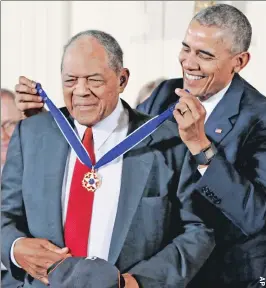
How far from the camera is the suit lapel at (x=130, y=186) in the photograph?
169cm

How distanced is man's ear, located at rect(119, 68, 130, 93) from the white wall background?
9 centimetres

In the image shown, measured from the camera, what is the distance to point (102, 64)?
1.65 metres

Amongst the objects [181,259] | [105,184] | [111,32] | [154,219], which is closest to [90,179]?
[105,184]

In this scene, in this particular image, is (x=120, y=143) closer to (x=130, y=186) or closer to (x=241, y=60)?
(x=130, y=186)

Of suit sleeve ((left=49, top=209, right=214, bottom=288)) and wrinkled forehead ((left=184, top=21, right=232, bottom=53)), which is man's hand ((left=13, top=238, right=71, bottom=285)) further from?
wrinkled forehead ((left=184, top=21, right=232, bottom=53))

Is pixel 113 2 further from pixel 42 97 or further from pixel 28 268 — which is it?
pixel 28 268

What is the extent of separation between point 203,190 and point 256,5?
0.56 meters

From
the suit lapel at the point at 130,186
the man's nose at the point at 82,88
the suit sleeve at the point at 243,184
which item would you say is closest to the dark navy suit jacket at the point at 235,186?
the suit sleeve at the point at 243,184

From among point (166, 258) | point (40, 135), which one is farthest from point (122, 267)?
point (40, 135)

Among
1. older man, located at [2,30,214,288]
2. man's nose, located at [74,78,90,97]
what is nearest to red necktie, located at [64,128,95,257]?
older man, located at [2,30,214,288]

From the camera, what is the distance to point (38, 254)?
168 cm

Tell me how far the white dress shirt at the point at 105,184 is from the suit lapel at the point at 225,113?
214mm

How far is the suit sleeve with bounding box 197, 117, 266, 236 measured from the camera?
166cm

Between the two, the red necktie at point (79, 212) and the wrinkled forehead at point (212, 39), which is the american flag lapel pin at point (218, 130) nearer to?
the wrinkled forehead at point (212, 39)
